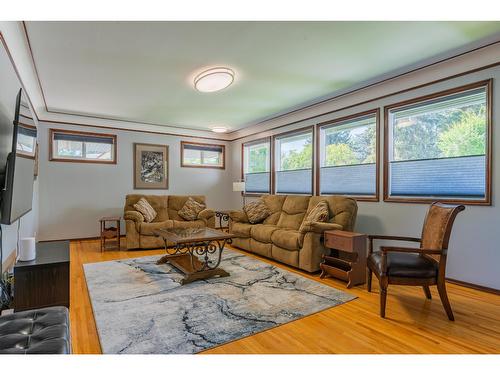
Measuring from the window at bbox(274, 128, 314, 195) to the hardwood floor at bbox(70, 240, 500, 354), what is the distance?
2.70 meters

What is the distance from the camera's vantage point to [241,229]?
4984mm

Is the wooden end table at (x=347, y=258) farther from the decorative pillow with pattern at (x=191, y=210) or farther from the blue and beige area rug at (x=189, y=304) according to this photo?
the decorative pillow with pattern at (x=191, y=210)

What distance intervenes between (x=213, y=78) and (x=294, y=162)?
2713 millimetres

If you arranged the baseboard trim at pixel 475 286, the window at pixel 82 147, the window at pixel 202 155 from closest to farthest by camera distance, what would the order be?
the baseboard trim at pixel 475 286 < the window at pixel 82 147 < the window at pixel 202 155

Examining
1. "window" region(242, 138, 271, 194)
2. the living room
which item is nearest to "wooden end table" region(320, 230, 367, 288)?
the living room

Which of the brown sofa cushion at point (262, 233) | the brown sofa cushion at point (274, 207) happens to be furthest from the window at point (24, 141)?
the brown sofa cushion at point (274, 207)

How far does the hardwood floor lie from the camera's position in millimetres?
1926

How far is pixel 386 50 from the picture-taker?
116 inches

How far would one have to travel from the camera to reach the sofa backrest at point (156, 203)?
543 cm

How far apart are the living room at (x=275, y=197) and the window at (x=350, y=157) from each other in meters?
0.02

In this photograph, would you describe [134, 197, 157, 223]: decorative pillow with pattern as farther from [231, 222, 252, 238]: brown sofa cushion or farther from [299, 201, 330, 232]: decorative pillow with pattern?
[299, 201, 330, 232]: decorative pillow with pattern

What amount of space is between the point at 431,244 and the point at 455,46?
2059 mm
